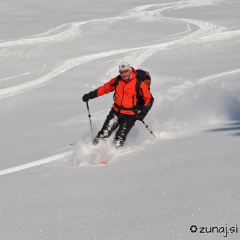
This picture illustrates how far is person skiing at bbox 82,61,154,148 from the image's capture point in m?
7.86

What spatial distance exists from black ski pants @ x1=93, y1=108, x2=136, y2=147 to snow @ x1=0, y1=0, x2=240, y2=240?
0.60ft

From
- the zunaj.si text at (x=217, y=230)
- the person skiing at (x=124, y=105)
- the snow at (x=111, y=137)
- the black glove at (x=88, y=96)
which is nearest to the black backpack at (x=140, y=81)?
the person skiing at (x=124, y=105)

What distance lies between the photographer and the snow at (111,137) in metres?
4.75

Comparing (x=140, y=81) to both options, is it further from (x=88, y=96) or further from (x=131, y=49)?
(x=131, y=49)

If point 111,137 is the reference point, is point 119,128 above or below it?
above

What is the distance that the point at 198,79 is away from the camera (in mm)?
14930

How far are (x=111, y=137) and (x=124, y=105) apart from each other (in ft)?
2.05

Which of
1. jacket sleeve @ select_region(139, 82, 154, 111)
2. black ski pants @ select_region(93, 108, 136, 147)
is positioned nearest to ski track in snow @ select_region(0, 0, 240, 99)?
black ski pants @ select_region(93, 108, 136, 147)

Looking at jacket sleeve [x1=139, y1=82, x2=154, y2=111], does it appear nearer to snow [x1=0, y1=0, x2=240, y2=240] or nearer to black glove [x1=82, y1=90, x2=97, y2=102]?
snow [x1=0, y1=0, x2=240, y2=240]

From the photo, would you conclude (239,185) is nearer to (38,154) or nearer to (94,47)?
(38,154)

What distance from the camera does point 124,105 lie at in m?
8.06

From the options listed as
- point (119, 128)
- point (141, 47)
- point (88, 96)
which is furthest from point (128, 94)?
point (141, 47)

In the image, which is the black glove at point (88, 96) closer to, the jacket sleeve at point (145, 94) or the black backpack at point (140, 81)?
the black backpack at point (140, 81)

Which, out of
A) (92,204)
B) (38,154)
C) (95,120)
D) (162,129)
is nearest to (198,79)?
(95,120)
